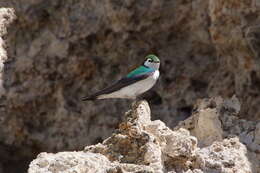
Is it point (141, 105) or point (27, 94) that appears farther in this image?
point (27, 94)

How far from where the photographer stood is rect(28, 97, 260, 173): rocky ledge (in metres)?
3.73

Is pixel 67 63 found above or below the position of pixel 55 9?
below

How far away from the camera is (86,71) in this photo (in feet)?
21.2

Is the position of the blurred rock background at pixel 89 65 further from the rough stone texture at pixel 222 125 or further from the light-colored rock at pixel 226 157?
the light-colored rock at pixel 226 157

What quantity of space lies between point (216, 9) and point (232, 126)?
144 cm

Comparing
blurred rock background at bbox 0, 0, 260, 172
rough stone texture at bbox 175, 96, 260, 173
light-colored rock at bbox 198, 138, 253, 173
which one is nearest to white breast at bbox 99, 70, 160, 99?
blurred rock background at bbox 0, 0, 260, 172

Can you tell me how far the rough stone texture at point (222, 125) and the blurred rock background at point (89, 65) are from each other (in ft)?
3.99

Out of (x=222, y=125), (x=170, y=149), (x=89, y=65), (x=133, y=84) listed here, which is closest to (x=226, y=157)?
(x=170, y=149)

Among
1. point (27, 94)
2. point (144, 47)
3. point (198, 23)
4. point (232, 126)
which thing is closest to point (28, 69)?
point (27, 94)

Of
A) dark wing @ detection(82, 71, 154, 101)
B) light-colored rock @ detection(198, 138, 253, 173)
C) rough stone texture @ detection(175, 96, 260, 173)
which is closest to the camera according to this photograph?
light-colored rock @ detection(198, 138, 253, 173)

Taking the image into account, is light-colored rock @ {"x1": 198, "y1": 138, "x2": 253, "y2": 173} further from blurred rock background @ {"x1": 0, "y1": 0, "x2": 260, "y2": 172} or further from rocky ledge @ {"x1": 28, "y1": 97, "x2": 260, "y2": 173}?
blurred rock background @ {"x1": 0, "y1": 0, "x2": 260, "y2": 172}

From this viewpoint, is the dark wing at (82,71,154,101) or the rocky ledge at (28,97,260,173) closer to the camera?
the rocky ledge at (28,97,260,173)

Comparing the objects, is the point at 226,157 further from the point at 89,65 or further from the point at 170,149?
the point at 89,65

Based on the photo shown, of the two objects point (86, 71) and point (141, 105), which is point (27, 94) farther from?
point (141, 105)
